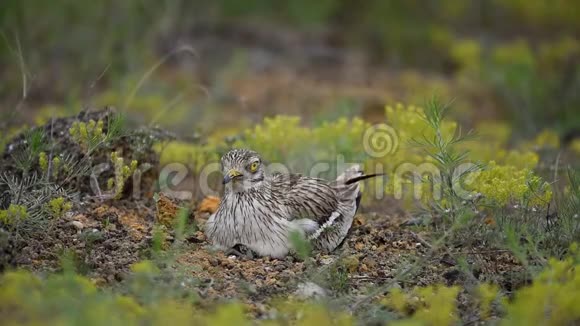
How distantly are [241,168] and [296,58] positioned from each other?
8.75m

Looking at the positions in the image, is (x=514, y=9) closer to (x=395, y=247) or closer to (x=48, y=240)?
(x=395, y=247)

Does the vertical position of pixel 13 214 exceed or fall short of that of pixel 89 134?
it falls short

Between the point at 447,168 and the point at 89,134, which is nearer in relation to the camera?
the point at 447,168

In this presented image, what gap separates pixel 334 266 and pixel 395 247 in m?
0.93

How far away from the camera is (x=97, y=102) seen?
1027cm

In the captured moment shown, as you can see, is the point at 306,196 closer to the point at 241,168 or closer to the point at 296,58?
the point at 241,168

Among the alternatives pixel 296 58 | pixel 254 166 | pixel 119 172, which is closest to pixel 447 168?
pixel 254 166

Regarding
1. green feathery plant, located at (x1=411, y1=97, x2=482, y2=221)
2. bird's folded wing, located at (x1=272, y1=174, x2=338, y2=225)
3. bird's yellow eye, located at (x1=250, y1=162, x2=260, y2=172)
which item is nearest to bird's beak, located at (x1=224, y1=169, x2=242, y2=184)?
bird's yellow eye, located at (x1=250, y1=162, x2=260, y2=172)

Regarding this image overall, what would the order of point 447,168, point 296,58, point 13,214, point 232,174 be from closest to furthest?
Result: 1. point 13,214
2. point 447,168
3. point 232,174
4. point 296,58

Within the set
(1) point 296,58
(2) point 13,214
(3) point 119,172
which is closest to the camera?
(2) point 13,214

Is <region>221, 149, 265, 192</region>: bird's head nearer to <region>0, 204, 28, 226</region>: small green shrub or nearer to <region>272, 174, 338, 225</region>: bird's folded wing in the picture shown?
<region>272, 174, 338, 225</region>: bird's folded wing

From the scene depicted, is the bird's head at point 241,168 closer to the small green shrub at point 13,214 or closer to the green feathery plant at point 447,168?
the green feathery plant at point 447,168

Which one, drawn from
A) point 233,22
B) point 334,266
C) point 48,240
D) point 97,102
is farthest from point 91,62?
point 334,266

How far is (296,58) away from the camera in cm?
1464
